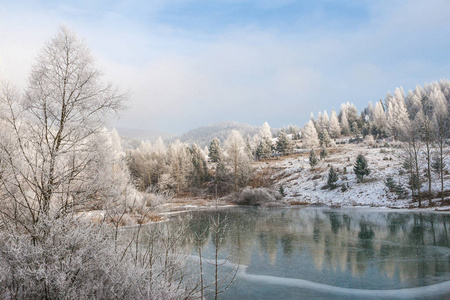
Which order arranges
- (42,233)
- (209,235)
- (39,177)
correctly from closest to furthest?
(42,233) < (39,177) < (209,235)

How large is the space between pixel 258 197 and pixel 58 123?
3523 centimetres

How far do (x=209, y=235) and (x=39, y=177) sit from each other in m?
13.7

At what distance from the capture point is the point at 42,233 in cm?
515

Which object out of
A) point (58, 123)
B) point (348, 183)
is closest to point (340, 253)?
point (58, 123)

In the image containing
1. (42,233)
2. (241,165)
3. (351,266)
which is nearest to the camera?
(42,233)

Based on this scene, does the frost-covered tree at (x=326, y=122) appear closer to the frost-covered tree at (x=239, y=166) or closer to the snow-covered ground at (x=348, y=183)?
the snow-covered ground at (x=348, y=183)

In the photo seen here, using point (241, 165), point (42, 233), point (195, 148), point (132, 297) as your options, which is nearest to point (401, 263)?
point (132, 297)

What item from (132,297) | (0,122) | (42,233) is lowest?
(132,297)

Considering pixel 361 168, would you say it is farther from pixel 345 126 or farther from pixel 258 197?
pixel 345 126

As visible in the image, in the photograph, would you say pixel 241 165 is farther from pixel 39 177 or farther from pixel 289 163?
pixel 39 177

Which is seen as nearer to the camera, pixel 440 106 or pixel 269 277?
pixel 269 277

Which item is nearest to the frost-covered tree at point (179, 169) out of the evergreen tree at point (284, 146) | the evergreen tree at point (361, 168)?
the evergreen tree at point (284, 146)

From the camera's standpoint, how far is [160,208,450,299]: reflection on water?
893 centimetres

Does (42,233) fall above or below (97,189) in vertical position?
below
